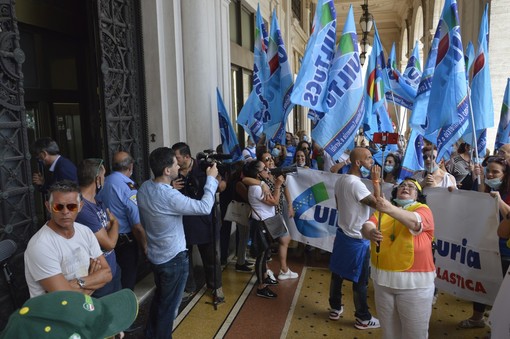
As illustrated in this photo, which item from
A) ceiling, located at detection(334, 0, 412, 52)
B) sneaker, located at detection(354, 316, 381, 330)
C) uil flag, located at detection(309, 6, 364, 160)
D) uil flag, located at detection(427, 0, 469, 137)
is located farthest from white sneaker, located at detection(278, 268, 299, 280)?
ceiling, located at detection(334, 0, 412, 52)

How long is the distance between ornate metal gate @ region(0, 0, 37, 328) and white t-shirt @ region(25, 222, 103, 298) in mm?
1859

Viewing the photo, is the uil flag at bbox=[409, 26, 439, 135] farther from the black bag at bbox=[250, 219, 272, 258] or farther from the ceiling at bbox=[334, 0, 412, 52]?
the ceiling at bbox=[334, 0, 412, 52]

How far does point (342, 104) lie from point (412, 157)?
4.88 ft

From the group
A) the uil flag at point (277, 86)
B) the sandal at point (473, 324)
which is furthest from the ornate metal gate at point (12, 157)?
the sandal at point (473, 324)

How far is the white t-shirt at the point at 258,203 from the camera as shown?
4.95m

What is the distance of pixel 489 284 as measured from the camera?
152 inches

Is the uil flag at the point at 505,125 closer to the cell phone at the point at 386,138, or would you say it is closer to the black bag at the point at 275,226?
the cell phone at the point at 386,138

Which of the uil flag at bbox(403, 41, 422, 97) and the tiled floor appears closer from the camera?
the tiled floor

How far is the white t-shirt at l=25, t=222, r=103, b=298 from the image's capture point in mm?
2248

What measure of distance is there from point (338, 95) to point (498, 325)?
284 centimetres

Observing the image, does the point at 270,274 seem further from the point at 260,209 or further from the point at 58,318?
the point at 58,318

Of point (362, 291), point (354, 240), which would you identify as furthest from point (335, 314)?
point (354, 240)

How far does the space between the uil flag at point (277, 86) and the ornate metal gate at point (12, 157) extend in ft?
11.0

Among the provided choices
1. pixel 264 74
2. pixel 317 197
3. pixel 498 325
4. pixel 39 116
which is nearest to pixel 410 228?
pixel 498 325
